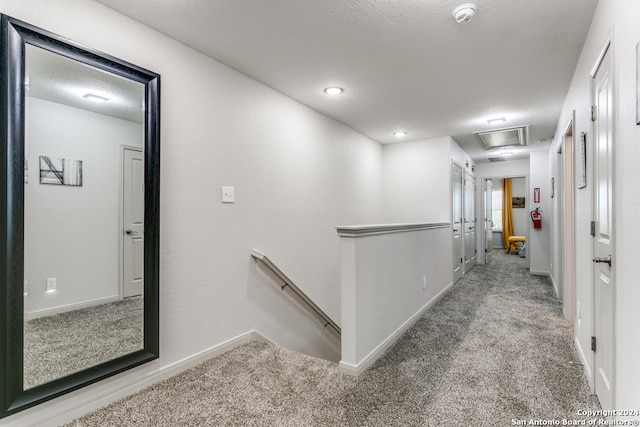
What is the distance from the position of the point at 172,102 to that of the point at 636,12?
7.61 feet

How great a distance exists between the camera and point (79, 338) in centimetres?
172

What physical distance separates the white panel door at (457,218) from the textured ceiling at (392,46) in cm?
161

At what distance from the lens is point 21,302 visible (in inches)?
58.2

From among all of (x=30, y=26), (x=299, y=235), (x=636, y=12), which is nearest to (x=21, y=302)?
(x=30, y=26)

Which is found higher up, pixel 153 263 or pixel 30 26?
pixel 30 26

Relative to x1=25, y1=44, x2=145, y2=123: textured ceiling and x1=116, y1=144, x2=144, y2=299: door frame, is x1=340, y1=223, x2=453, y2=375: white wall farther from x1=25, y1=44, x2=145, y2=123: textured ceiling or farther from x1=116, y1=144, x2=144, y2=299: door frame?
x1=25, y1=44, x2=145, y2=123: textured ceiling

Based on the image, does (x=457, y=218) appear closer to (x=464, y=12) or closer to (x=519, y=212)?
(x=464, y=12)

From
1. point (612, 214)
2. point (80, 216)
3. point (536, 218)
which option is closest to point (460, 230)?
point (536, 218)

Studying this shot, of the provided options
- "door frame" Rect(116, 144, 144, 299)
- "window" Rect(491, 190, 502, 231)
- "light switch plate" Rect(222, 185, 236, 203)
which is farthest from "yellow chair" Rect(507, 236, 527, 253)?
"door frame" Rect(116, 144, 144, 299)

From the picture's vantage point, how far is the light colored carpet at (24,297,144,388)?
153cm

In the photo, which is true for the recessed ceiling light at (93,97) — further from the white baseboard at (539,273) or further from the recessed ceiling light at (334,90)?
the white baseboard at (539,273)

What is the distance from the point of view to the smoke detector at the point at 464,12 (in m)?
1.76

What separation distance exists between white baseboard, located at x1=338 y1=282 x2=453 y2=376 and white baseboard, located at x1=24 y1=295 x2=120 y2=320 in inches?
58.5

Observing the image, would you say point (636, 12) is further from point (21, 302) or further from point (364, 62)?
point (21, 302)
